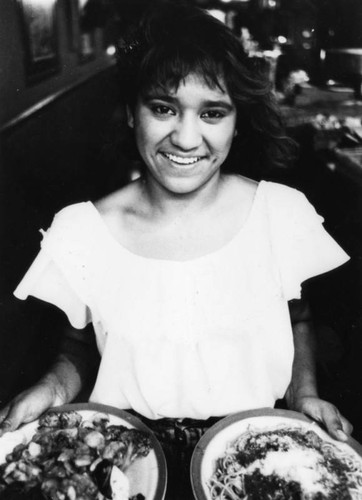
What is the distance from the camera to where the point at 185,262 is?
1.44m

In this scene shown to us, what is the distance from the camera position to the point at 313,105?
3996 millimetres

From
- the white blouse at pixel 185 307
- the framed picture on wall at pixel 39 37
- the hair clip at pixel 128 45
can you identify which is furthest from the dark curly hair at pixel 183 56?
the framed picture on wall at pixel 39 37

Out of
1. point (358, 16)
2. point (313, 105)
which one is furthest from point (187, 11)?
point (313, 105)

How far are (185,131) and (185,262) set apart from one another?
1.29 feet

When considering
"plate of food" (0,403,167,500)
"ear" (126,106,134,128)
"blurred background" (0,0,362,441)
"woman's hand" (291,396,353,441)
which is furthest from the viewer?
"blurred background" (0,0,362,441)

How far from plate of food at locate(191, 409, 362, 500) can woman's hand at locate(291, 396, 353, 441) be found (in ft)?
0.07

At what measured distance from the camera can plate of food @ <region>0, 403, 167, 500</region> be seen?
40.3 inches

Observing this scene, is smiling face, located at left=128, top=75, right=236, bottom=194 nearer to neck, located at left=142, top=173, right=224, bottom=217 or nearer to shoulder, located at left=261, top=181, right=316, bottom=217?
neck, located at left=142, top=173, right=224, bottom=217

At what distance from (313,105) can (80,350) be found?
10.5 feet

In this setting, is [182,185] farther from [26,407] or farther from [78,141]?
[78,141]

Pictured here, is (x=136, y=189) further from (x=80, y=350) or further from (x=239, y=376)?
(x=239, y=376)

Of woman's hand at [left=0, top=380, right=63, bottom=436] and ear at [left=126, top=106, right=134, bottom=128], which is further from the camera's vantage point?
ear at [left=126, top=106, right=134, bottom=128]

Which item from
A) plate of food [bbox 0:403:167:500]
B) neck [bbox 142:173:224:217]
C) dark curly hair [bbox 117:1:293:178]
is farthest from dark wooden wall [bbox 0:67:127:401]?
plate of food [bbox 0:403:167:500]

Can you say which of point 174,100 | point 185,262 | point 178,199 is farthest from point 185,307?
point 174,100
